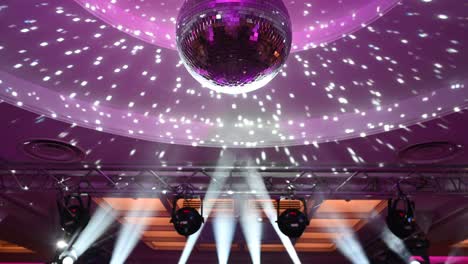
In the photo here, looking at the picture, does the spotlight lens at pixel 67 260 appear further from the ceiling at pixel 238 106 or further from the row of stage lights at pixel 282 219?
the ceiling at pixel 238 106

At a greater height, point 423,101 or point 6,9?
point 423,101

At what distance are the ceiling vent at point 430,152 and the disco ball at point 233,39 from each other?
143 inches

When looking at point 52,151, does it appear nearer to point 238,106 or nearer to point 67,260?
point 238,106

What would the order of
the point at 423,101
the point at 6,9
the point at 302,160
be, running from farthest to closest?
the point at 302,160
the point at 423,101
the point at 6,9

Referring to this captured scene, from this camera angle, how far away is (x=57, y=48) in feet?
12.4

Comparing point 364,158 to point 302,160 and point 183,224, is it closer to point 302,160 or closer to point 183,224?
point 302,160

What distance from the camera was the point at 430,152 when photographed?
5145 mm

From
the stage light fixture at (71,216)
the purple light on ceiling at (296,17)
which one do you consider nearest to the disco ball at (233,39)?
the purple light on ceiling at (296,17)

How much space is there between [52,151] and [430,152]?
4205 mm

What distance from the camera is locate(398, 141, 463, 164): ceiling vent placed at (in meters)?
4.96

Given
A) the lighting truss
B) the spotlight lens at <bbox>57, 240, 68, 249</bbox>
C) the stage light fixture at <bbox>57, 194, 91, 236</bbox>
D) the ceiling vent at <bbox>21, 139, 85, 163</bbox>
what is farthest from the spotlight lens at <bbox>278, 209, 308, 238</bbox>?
the spotlight lens at <bbox>57, 240, 68, 249</bbox>

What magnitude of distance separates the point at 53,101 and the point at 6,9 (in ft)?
4.20

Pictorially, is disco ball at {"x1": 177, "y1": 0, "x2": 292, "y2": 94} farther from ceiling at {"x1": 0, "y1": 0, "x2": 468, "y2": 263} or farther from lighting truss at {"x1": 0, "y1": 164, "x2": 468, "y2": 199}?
lighting truss at {"x1": 0, "y1": 164, "x2": 468, "y2": 199}

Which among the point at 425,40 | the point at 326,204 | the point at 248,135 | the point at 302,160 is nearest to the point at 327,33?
the point at 425,40
